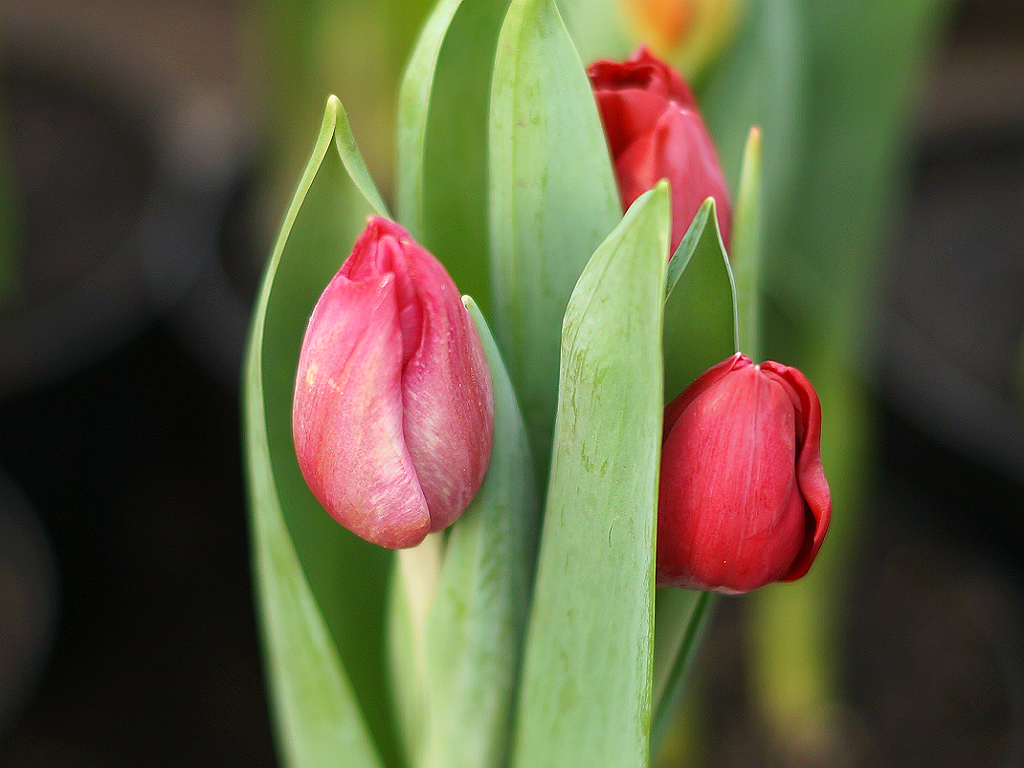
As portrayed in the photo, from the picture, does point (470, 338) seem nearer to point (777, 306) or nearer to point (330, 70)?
point (777, 306)

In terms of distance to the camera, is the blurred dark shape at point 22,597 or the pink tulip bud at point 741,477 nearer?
the pink tulip bud at point 741,477

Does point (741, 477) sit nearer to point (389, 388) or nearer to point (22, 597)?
point (389, 388)

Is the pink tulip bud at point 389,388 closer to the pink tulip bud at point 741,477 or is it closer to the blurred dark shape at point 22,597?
the pink tulip bud at point 741,477

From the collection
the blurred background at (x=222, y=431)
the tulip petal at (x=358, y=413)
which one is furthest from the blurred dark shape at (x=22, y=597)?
the tulip petal at (x=358, y=413)

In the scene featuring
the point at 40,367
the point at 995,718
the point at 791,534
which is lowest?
the point at 995,718

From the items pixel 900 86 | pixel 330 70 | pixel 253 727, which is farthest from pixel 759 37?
pixel 253 727

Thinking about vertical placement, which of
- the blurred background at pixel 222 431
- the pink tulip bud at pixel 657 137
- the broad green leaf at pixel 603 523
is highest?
the pink tulip bud at pixel 657 137
